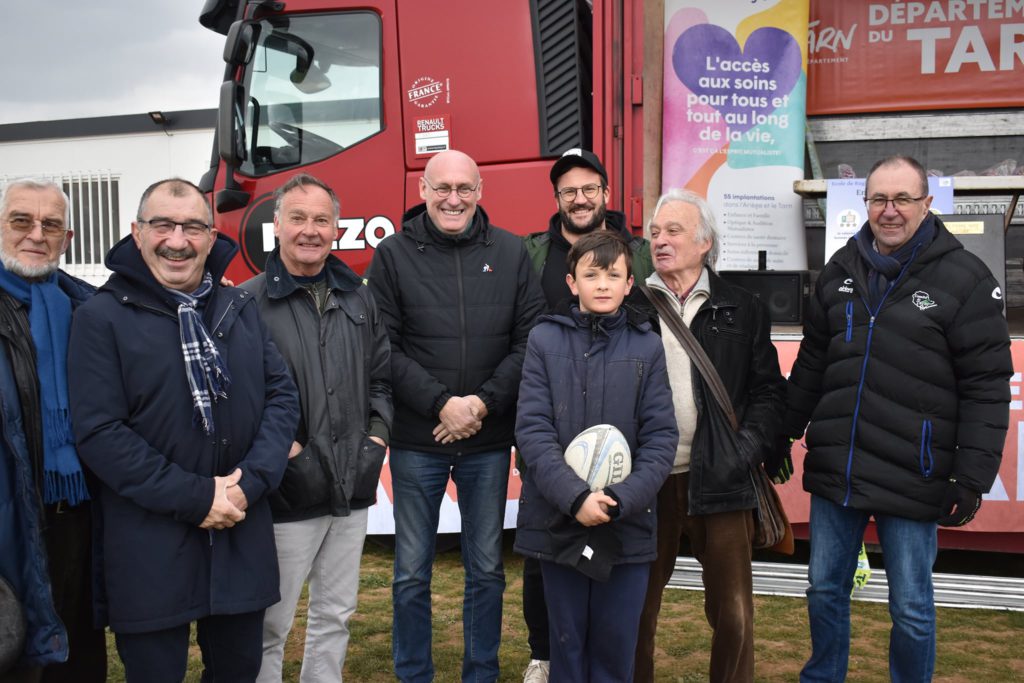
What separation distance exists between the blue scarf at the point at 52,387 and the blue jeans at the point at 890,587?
2.04m

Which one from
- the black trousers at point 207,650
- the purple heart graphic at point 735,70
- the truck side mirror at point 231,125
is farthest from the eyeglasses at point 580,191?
the truck side mirror at point 231,125

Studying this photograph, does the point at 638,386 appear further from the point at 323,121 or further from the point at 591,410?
the point at 323,121

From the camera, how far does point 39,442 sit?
6.83 feet

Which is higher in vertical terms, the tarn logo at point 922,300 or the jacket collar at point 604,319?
the tarn logo at point 922,300

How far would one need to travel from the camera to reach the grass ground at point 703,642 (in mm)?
3252

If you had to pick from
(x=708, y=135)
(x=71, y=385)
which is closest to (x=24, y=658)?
(x=71, y=385)

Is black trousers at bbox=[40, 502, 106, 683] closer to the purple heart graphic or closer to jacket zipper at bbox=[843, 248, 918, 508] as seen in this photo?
jacket zipper at bbox=[843, 248, 918, 508]

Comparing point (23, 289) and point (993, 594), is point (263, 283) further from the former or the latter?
point (993, 594)

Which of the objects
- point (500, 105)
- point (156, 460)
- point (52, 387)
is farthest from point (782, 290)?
point (52, 387)

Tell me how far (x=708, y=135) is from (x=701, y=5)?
656mm

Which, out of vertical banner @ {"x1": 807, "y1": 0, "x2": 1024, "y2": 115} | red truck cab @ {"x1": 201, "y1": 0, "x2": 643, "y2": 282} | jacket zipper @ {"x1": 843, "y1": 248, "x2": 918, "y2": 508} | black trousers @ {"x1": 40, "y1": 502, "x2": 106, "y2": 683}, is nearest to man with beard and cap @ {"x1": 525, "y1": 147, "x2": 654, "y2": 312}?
jacket zipper @ {"x1": 843, "y1": 248, "x2": 918, "y2": 508}

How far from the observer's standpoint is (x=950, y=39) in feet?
15.8

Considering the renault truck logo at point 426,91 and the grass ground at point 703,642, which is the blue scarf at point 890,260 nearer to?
the grass ground at point 703,642

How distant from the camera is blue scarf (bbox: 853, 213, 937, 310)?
2543mm
